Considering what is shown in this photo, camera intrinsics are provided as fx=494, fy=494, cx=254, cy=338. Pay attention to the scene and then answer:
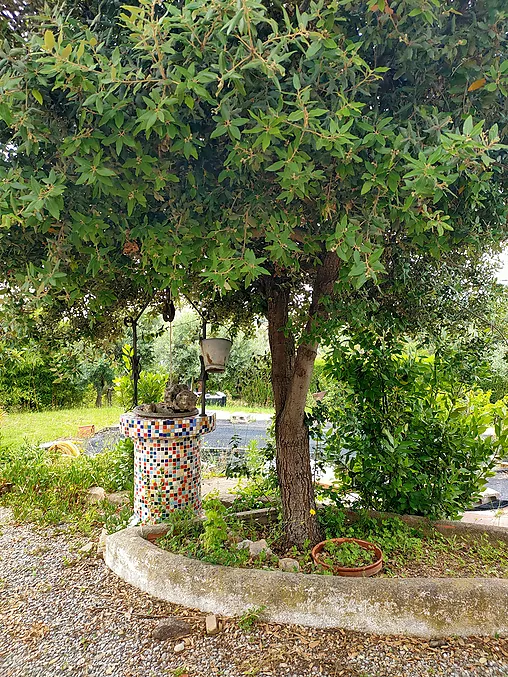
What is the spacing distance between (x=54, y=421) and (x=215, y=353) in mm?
8436

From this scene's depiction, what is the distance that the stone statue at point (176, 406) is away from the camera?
3943mm

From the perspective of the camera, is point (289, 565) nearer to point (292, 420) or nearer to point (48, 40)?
point (292, 420)

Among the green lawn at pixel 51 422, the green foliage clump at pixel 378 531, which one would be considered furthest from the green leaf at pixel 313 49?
the green lawn at pixel 51 422

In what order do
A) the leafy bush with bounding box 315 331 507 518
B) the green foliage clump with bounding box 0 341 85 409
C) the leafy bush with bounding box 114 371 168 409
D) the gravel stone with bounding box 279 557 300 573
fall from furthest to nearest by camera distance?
the green foliage clump with bounding box 0 341 85 409 < the leafy bush with bounding box 114 371 168 409 < the leafy bush with bounding box 315 331 507 518 < the gravel stone with bounding box 279 557 300 573

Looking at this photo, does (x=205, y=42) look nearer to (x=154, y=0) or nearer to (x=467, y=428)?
(x=154, y=0)

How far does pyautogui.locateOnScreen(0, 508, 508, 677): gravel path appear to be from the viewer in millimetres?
2270

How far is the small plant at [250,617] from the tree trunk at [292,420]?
888 millimetres

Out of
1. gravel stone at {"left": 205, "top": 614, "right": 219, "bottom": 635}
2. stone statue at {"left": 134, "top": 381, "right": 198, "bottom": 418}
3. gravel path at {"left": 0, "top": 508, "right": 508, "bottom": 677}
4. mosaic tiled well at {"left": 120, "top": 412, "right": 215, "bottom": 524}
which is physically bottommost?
gravel path at {"left": 0, "top": 508, "right": 508, "bottom": 677}

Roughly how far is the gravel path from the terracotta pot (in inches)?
19.8

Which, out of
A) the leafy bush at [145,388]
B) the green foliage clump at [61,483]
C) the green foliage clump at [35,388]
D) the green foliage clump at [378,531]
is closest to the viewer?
the green foliage clump at [378,531]

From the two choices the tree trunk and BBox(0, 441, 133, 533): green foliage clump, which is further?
BBox(0, 441, 133, 533): green foliage clump

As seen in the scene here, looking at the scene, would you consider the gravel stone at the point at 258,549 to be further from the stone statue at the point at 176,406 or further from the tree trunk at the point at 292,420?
the stone statue at the point at 176,406

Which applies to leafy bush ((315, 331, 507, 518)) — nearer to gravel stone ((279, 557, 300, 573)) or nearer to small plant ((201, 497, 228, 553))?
gravel stone ((279, 557, 300, 573))

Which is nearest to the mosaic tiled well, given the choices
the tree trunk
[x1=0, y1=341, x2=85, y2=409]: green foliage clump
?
the tree trunk
